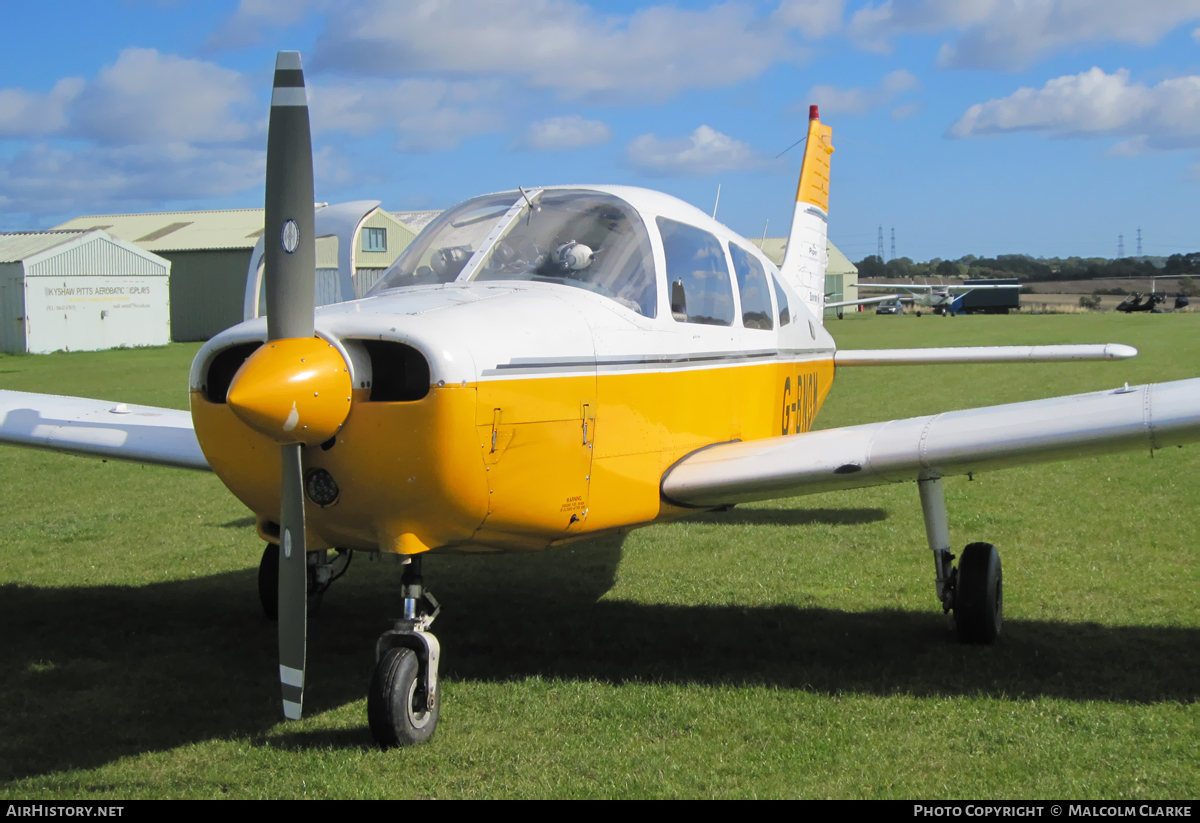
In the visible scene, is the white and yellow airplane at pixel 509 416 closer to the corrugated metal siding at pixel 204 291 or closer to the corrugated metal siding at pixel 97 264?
the corrugated metal siding at pixel 97 264

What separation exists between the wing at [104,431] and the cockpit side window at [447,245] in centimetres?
171

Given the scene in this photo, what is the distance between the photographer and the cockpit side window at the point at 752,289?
21.0ft

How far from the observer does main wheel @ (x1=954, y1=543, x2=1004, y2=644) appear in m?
5.59

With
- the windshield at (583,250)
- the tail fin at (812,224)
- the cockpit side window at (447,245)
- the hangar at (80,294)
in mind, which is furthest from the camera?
the hangar at (80,294)

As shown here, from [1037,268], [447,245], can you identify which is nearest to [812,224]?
[447,245]

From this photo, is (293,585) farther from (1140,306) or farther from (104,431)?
(1140,306)

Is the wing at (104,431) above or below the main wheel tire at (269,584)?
above

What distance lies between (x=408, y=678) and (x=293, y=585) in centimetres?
59

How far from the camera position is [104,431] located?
652cm

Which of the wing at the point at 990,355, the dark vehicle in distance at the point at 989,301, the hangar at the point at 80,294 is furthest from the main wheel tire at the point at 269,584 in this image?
the dark vehicle in distance at the point at 989,301

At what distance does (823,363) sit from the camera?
860cm

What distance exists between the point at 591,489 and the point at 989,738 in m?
1.95

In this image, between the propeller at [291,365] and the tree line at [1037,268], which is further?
the tree line at [1037,268]

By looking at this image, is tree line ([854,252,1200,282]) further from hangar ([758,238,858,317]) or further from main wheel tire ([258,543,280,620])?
main wheel tire ([258,543,280,620])
